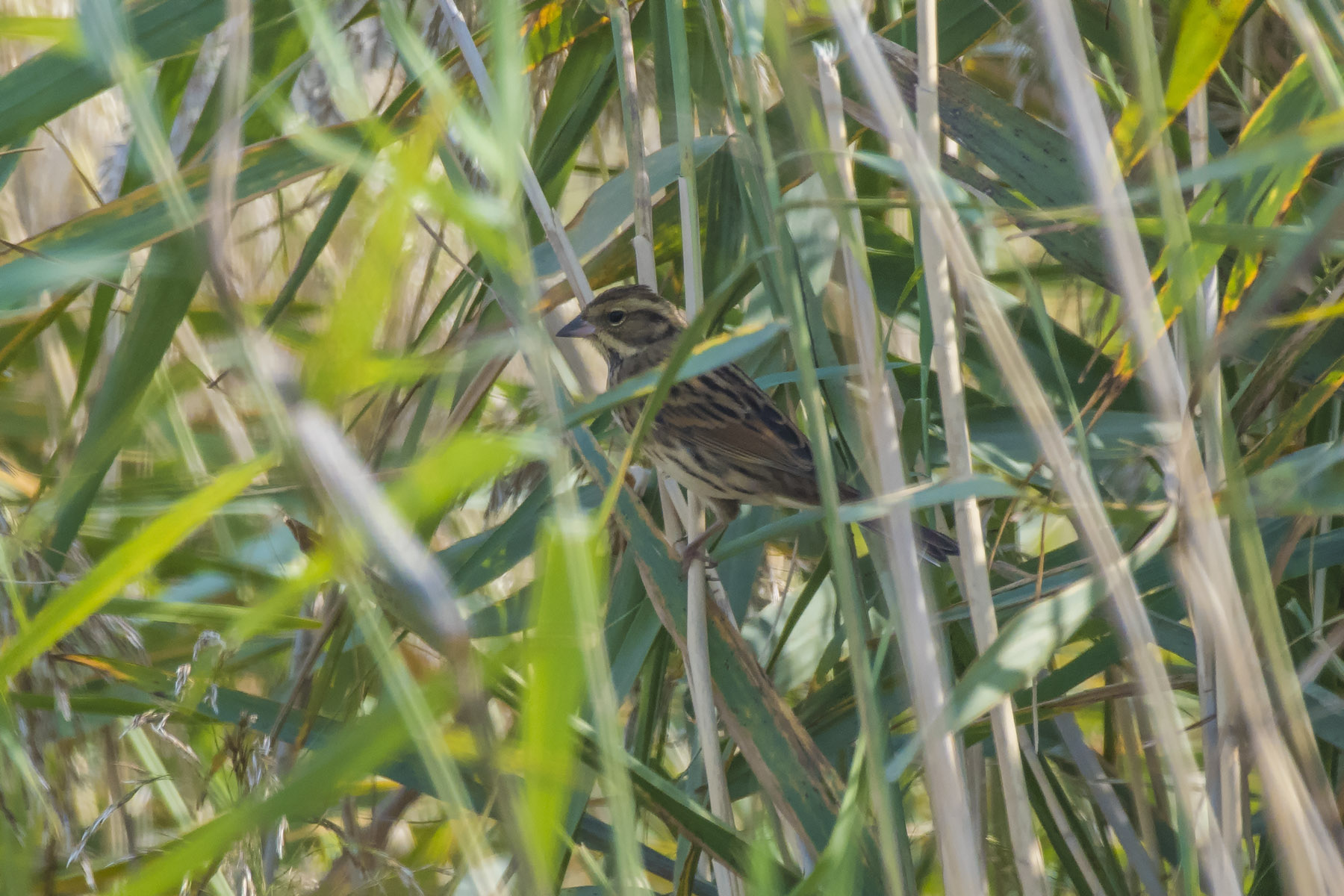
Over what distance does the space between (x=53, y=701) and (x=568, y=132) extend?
1.07 m

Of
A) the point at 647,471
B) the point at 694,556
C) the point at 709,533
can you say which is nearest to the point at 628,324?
the point at 647,471

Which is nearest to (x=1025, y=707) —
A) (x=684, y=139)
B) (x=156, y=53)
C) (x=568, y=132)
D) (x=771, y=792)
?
(x=771, y=792)

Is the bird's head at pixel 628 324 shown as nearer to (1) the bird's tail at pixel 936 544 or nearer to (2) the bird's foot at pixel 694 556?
(2) the bird's foot at pixel 694 556

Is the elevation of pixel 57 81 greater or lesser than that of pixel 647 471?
greater

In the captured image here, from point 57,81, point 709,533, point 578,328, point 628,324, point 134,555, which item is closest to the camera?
point 134,555

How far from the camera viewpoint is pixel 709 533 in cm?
187

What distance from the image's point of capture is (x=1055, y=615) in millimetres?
993

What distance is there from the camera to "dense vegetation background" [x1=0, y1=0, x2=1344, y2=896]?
0.64m

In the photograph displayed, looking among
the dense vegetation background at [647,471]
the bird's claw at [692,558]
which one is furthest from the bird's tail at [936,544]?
the bird's claw at [692,558]

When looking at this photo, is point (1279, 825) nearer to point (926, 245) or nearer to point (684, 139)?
point (926, 245)

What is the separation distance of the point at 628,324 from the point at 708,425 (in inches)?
10.9

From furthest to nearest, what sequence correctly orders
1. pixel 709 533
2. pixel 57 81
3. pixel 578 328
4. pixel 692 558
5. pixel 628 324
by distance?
pixel 628 324
pixel 578 328
pixel 709 533
pixel 692 558
pixel 57 81

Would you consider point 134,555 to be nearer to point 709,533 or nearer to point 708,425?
point 709,533

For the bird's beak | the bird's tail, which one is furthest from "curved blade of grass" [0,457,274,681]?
the bird's beak
